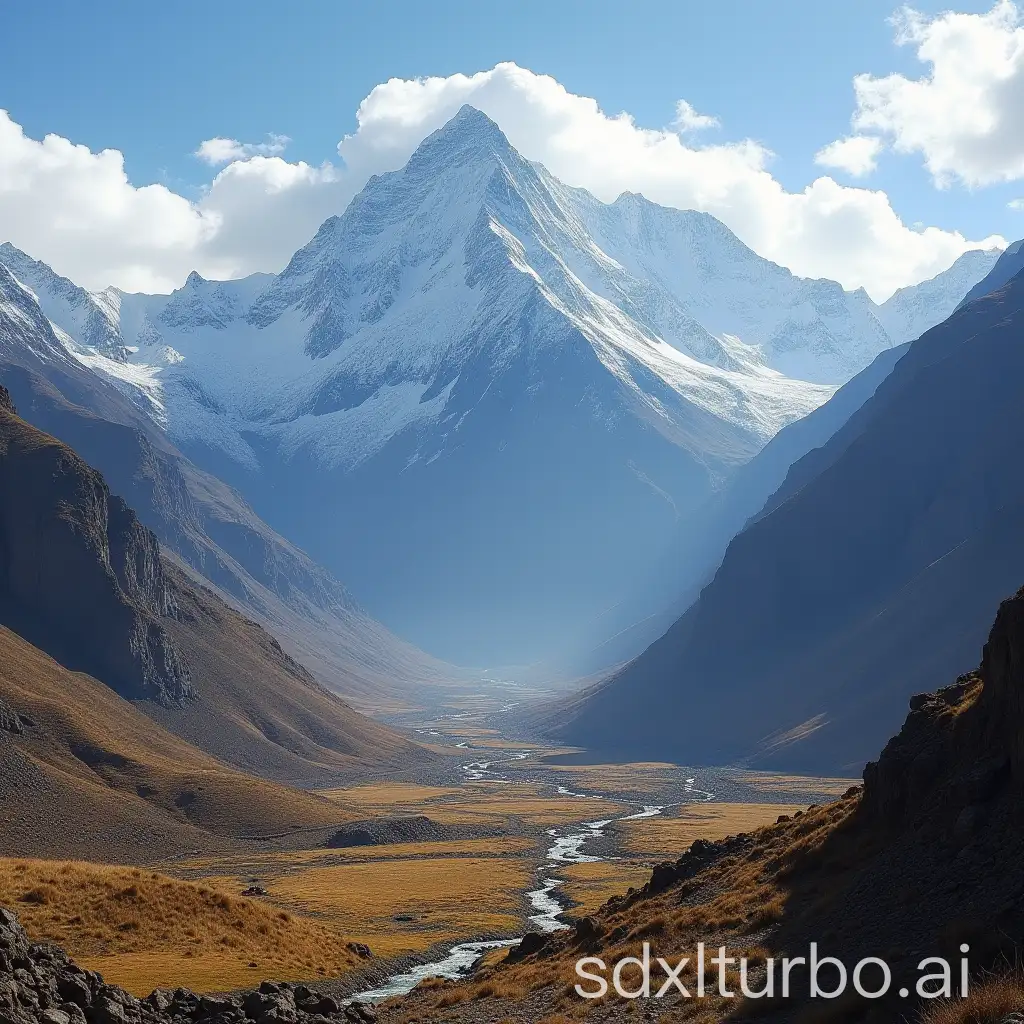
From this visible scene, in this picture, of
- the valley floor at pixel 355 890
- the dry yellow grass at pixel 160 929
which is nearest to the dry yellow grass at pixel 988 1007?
the valley floor at pixel 355 890

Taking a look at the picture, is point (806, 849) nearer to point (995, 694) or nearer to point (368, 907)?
point (995, 694)

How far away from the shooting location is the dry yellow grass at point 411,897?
8461 centimetres

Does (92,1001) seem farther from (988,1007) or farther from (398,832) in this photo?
(398,832)

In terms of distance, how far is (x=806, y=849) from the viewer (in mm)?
48625

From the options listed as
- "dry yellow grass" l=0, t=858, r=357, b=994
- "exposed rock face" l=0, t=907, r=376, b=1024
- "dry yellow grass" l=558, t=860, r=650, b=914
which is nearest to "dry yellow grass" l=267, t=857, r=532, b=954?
"dry yellow grass" l=558, t=860, r=650, b=914

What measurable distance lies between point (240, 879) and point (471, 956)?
4335 cm

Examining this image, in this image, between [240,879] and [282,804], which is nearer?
[240,879]

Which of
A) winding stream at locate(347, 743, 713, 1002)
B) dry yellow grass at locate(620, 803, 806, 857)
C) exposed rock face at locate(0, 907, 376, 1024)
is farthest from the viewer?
dry yellow grass at locate(620, 803, 806, 857)

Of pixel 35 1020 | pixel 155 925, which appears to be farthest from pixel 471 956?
pixel 35 1020

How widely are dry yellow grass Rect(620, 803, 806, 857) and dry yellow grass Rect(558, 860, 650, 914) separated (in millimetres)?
10939

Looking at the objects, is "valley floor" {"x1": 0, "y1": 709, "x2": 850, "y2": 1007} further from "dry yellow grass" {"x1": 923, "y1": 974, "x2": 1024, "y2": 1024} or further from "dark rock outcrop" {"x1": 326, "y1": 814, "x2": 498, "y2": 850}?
"dry yellow grass" {"x1": 923, "y1": 974, "x2": 1024, "y2": 1024}

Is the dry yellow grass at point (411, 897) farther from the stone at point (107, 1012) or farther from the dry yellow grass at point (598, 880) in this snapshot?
the stone at point (107, 1012)

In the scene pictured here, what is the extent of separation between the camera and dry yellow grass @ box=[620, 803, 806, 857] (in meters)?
143

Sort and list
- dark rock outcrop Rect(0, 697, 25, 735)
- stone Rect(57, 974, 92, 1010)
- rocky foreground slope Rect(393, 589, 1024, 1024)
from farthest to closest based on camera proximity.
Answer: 1. dark rock outcrop Rect(0, 697, 25, 735)
2. stone Rect(57, 974, 92, 1010)
3. rocky foreground slope Rect(393, 589, 1024, 1024)
